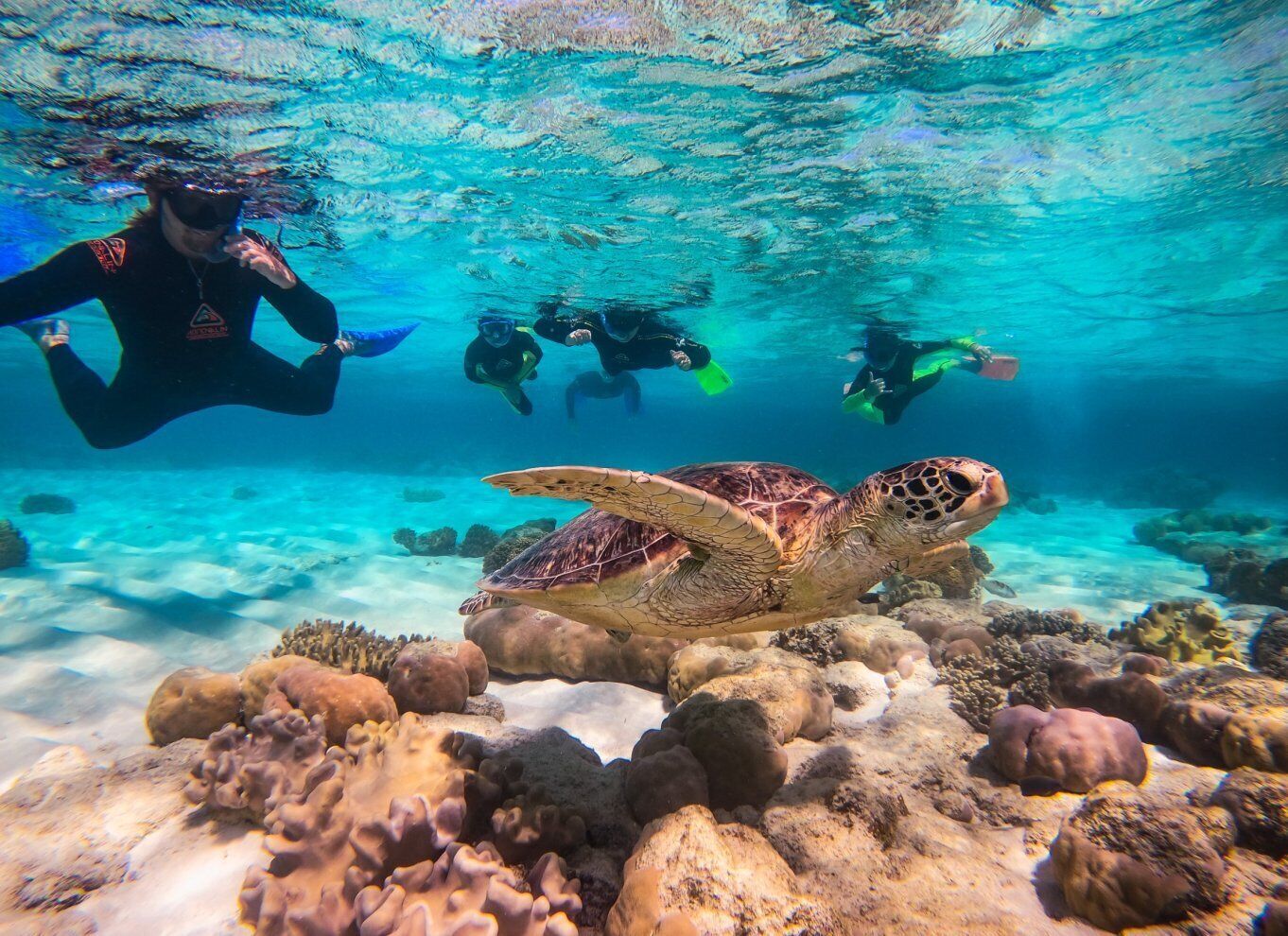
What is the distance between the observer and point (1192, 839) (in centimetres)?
215

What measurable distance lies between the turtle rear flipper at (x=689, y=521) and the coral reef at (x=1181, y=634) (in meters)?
5.91

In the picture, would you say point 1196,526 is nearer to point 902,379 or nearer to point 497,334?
point 902,379

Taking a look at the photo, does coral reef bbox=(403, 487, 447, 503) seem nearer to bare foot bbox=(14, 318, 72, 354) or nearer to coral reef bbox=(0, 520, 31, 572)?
coral reef bbox=(0, 520, 31, 572)

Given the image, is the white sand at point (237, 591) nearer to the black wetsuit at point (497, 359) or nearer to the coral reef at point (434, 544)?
the coral reef at point (434, 544)

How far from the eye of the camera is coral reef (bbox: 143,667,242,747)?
11.8ft

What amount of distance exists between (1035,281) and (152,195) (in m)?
21.5

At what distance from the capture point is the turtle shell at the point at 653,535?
10.2 feet

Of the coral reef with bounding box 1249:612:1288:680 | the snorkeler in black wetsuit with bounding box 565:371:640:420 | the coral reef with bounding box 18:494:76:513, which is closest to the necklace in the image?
the coral reef with bounding box 1249:612:1288:680

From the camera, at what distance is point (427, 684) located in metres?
3.90

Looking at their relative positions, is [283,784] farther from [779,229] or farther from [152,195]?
[779,229]

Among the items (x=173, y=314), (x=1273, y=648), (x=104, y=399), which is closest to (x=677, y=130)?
(x=173, y=314)

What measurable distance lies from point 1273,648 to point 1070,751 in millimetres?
4295

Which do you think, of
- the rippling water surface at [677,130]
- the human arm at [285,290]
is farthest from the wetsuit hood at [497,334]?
the human arm at [285,290]

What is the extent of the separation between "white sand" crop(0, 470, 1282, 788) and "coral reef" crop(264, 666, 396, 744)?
1.18 meters
